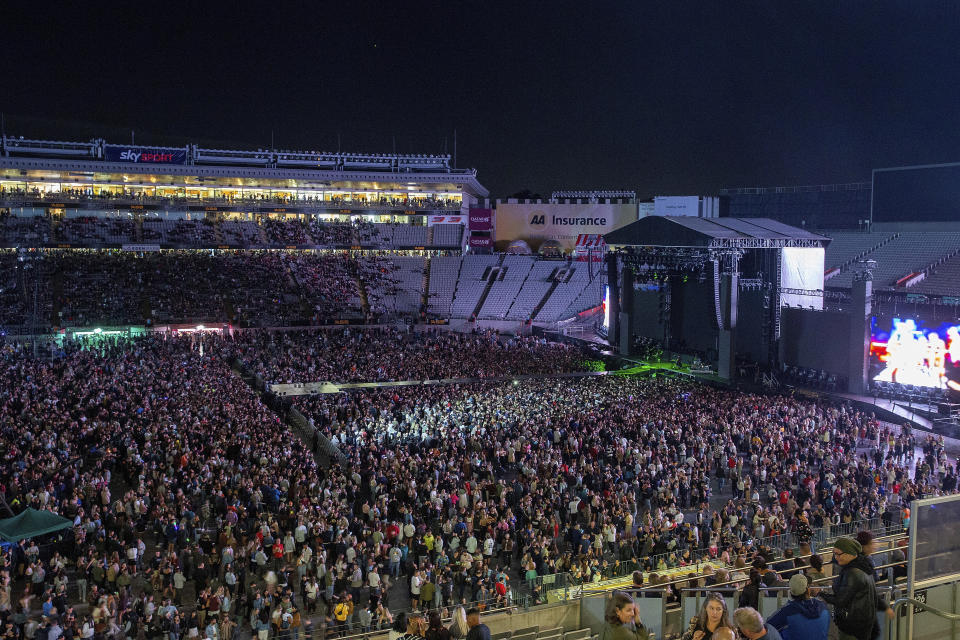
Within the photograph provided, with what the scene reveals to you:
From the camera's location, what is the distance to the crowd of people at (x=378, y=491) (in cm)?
1023

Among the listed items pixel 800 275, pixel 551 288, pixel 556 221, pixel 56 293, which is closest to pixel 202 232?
pixel 56 293

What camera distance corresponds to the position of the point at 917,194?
39406 mm

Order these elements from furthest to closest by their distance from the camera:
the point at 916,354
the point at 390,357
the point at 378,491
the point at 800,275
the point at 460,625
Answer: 1. the point at 800,275
2. the point at 390,357
3. the point at 916,354
4. the point at 378,491
5. the point at 460,625

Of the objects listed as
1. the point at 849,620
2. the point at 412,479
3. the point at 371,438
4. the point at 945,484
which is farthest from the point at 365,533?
the point at 945,484

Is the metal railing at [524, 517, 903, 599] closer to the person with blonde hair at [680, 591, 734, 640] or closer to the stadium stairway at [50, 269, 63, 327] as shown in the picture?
the person with blonde hair at [680, 591, 734, 640]

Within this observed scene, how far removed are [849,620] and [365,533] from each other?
844cm

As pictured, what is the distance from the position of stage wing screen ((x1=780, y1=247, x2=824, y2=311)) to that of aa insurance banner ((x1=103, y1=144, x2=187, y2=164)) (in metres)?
39.0

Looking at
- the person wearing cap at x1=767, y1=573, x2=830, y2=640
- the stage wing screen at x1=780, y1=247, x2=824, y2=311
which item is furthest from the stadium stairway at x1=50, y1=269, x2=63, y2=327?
the person wearing cap at x1=767, y1=573, x2=830, y2=640

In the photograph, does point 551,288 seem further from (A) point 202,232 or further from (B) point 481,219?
(A) point 202,232

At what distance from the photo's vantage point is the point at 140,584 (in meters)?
11.1

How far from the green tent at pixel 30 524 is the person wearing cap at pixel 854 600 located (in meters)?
10.3

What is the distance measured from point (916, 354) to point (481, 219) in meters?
35.2

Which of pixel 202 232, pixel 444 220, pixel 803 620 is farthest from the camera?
pixel 444 220

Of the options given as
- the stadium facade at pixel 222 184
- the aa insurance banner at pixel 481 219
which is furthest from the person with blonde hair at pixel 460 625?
the aa insurance banner at pixel 481 219
